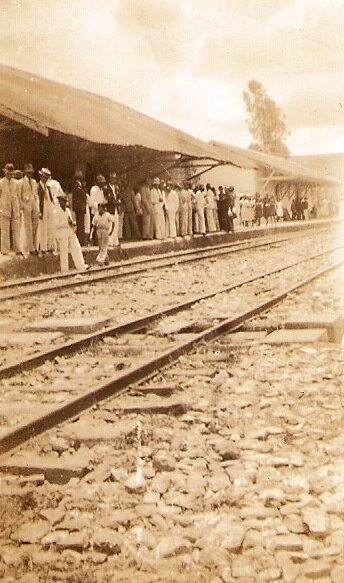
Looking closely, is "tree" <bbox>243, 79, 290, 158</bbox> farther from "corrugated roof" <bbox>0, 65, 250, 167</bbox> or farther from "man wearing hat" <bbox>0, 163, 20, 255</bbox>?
"man wearing hat" <bbox>0, 163, 20, 255</bbox>

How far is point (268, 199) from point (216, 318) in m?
32.9

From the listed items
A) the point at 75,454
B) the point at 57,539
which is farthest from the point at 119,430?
the point at 57,539

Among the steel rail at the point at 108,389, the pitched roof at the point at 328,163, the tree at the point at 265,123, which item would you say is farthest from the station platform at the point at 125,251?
the pitched roof at the point at 328,163

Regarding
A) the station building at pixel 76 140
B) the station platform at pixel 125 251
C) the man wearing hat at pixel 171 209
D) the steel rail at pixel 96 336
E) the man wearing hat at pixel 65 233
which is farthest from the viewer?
the man wearing hat at pixel 171 209

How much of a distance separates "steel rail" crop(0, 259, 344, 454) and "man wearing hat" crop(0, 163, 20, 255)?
7410mm

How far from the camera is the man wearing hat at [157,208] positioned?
72.9 ft

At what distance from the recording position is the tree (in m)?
82.6

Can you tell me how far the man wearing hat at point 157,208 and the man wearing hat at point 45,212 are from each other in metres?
6.86

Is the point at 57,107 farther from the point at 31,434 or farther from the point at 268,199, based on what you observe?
the point at 268,199

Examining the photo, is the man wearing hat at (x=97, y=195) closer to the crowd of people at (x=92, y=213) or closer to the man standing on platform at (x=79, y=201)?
the crowd of people at (x=92, y=213)

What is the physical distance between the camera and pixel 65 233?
14227mm

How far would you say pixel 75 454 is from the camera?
4.25 metres

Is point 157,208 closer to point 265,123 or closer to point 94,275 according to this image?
point 94,275

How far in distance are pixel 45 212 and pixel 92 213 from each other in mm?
2515
